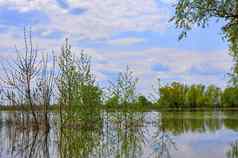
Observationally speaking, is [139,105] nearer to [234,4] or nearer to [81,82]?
[81,82]

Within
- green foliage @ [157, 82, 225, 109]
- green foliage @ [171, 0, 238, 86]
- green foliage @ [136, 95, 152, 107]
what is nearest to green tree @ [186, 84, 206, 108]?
green foliage @ [157, 82, 225, 109]

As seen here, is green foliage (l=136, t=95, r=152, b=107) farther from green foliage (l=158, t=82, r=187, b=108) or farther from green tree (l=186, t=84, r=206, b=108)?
green tree (l=186, t=84, r=206, b=108)

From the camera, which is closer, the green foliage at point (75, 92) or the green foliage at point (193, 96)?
the green foliage at point (75, 92)

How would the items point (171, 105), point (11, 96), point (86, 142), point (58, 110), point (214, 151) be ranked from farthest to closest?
point (171, 105) < point (11, 96) < point (58, 110) < point (86, 142) < point (214, 151)

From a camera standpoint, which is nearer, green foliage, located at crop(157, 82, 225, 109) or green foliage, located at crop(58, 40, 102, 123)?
green foliage, located at crop(58, 40, 102, 123)

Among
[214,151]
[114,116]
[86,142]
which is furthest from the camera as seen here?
[114,116]

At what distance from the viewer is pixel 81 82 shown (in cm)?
2542

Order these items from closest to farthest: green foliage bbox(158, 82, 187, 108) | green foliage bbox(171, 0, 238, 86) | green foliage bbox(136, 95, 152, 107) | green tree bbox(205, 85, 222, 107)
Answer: green foliage bbox(171, 0, 238, 86), green foliage bbox(136, 95, 152, 107), green foliage bbox(158, 82, 187, 108), green tree bbox(205, 85, 222, 107)

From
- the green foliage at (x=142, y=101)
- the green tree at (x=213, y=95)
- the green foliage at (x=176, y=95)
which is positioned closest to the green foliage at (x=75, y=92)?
the green foliage at (x=142, y=101)

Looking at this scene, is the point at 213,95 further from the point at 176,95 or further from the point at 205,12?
the point at 205,12

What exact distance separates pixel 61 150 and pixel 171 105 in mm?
86592

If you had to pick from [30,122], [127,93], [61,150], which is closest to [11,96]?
[30,122]

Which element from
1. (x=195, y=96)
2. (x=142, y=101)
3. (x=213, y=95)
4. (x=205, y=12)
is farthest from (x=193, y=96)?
(x=205, y=12)

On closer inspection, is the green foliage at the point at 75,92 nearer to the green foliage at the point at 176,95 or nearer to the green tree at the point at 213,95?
the green foliage at the point at 176,95
